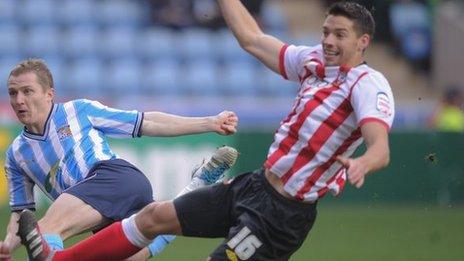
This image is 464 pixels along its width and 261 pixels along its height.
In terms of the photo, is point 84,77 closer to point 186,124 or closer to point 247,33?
point 186,124

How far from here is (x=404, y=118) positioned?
1817 cm

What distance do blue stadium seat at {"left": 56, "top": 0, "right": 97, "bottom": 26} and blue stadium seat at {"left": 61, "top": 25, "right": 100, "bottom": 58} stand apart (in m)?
0.12

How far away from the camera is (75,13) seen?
20641mm


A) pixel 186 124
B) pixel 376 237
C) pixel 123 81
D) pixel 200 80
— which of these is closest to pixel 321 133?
pixel 186 124

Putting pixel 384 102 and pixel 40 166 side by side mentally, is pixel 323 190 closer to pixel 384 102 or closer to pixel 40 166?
pixel 384 102

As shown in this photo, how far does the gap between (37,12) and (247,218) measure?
1438 centimetres

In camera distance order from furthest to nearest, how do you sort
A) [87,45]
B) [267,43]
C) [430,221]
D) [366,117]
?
1. [87,45]
2. [430,221]
3. [267,43]
4. [366,117]

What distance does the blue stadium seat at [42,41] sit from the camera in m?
20.1

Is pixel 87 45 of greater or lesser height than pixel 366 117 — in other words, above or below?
below

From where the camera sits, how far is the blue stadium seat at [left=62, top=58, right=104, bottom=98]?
64.2 ft

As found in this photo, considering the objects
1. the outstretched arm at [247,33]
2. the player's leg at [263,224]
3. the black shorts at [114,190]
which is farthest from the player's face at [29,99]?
the player's leg at [263,224]

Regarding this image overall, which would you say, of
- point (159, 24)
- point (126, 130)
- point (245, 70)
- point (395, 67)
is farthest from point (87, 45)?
point (126, 130)

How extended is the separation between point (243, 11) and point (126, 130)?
49.3 inches

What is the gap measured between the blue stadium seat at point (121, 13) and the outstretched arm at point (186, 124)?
1274cm
